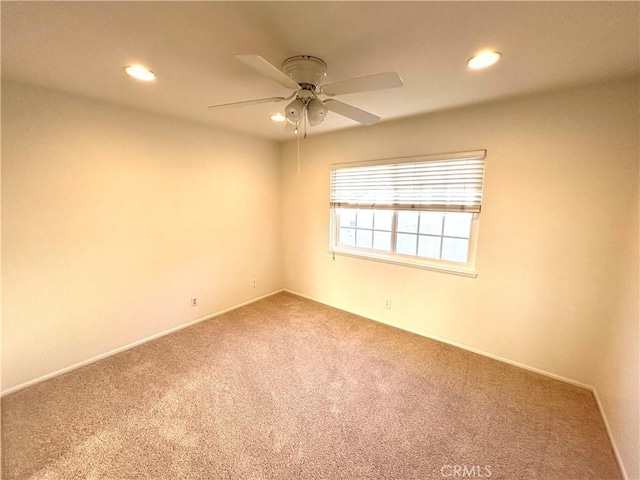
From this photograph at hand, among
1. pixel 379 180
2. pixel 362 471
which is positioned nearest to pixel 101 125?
pixel 379 180

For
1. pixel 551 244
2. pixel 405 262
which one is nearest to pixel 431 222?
pixel 405 262

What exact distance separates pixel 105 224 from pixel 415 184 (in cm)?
311

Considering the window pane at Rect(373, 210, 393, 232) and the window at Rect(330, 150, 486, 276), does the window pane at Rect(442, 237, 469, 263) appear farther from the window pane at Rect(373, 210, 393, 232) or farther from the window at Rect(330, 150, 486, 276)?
the window pane at Rect(373, 210, 393, 232)

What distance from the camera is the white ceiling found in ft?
3.84

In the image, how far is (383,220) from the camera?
3.20m

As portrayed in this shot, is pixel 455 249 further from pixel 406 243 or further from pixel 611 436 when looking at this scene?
pixel 611 436

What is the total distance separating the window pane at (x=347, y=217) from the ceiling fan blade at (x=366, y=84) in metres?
2.04

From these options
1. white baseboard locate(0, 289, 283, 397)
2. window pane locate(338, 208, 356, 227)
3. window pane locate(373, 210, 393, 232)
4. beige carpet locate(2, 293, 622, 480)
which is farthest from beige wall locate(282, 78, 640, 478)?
white baseboard locate(0, 289, 283, 397)

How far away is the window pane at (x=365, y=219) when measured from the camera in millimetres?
3318

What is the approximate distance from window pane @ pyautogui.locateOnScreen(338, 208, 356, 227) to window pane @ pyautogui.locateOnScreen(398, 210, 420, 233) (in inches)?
25.3

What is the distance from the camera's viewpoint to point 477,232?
2.52 m

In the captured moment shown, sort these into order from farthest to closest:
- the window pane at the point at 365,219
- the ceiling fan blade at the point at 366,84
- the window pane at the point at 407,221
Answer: the window pane at the point at 365,219
the window pane at the point at 407,221
the ceiling fan blade at the point at 366,84

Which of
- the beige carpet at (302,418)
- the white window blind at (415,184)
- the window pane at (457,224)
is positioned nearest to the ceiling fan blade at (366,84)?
the white window blind at (415,184)

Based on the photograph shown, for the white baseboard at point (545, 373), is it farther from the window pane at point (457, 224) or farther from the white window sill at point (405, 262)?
the window pane at point (457, 224)
